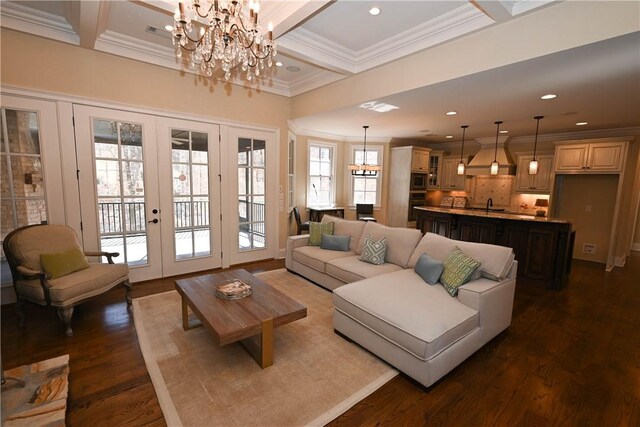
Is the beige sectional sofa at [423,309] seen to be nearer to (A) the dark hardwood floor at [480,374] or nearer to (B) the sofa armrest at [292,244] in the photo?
(A) the dark hardwood floor at [480,374]

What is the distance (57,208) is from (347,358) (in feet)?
12.5

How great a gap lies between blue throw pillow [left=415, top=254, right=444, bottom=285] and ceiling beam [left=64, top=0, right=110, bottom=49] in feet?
12.7

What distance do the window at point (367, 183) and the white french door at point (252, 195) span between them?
274 centimetres

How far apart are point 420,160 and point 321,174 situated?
2.54m

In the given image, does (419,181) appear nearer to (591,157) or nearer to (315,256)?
(591,157)

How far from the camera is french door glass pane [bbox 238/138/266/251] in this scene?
4.93 meters

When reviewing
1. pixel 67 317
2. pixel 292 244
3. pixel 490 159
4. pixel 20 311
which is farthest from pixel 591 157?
pixel 20 311

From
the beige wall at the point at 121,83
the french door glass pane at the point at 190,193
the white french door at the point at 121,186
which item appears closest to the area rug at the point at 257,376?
the white french door at the point at 121,186

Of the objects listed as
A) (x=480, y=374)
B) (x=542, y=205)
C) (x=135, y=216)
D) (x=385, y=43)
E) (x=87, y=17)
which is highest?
(x=385, y=43)

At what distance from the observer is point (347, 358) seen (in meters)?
2.52

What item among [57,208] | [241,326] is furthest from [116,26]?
[241,326]

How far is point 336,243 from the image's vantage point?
14.3 ft

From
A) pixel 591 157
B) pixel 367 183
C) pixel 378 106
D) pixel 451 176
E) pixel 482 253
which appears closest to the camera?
pixel 482 253

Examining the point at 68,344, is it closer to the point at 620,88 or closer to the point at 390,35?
the point at 390,35
